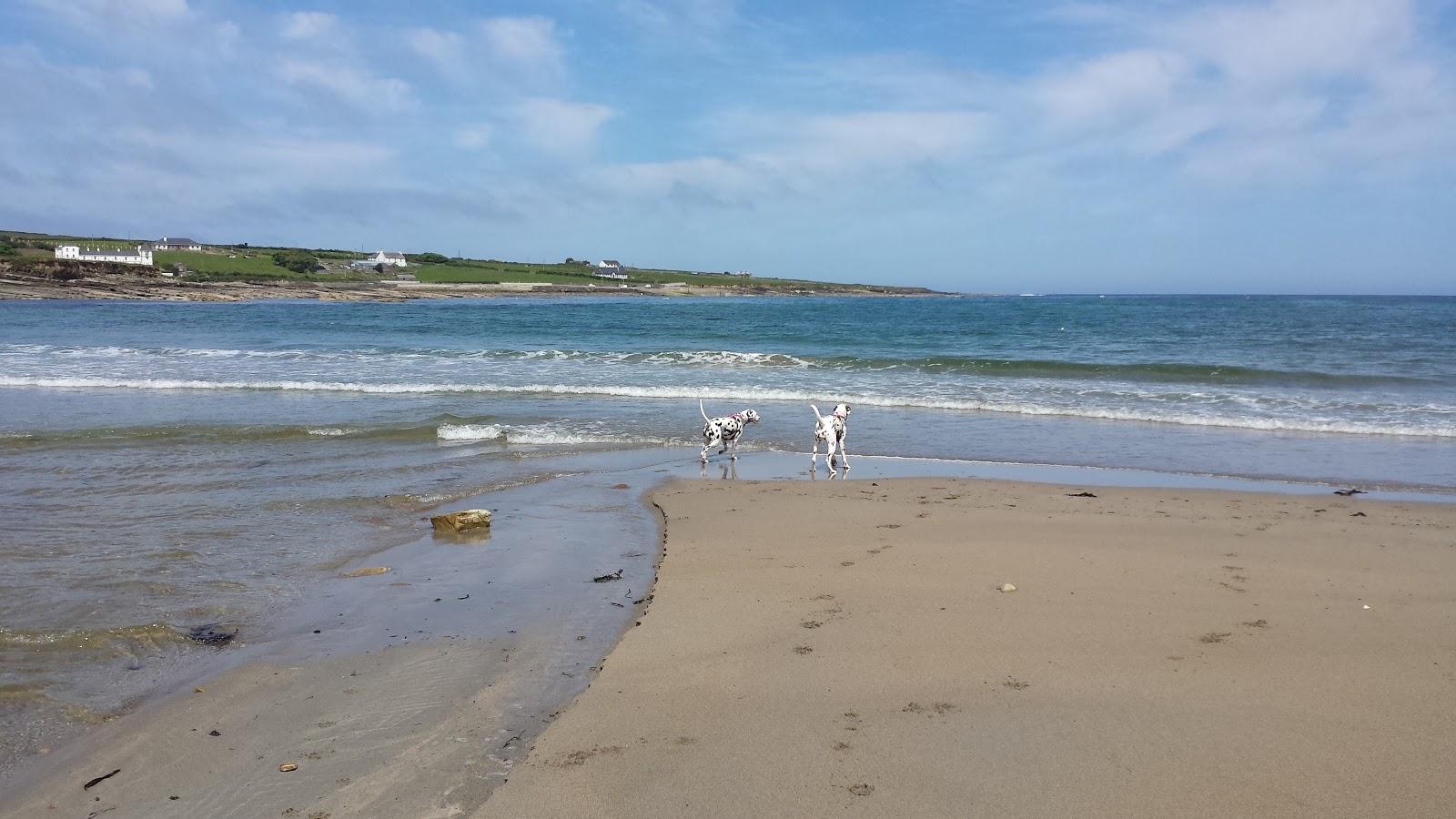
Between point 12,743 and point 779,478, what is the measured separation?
8.93 m

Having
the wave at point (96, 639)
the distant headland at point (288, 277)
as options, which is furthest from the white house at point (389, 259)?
the wave at point (96, 639)

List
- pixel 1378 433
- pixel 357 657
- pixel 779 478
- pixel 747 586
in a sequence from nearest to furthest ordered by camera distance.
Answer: pixel 357 657 → pixel 747 586 → pixel 779 478 → pixel 1378 433

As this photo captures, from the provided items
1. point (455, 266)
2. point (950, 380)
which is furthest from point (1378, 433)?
point (455, 266)

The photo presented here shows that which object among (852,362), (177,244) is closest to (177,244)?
(177,244)

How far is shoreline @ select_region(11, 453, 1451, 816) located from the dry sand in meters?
0.27

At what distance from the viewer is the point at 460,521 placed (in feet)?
29.1

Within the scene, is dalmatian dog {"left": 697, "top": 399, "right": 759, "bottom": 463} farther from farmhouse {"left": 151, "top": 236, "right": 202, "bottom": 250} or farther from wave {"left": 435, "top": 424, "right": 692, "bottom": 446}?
farmhouse {"left": 151, "top": 236, "right": 202, "bottom": 250}

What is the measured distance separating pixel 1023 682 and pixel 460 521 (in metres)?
5.91

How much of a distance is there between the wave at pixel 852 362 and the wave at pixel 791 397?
6.25 metres

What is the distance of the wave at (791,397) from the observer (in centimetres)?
1656

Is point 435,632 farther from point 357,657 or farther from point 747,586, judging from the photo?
point 747,586

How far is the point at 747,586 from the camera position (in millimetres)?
6859

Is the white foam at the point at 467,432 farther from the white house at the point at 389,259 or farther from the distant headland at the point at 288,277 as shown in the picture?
the white house at the point at 389,259

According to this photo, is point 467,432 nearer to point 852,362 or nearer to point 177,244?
point 852,362
